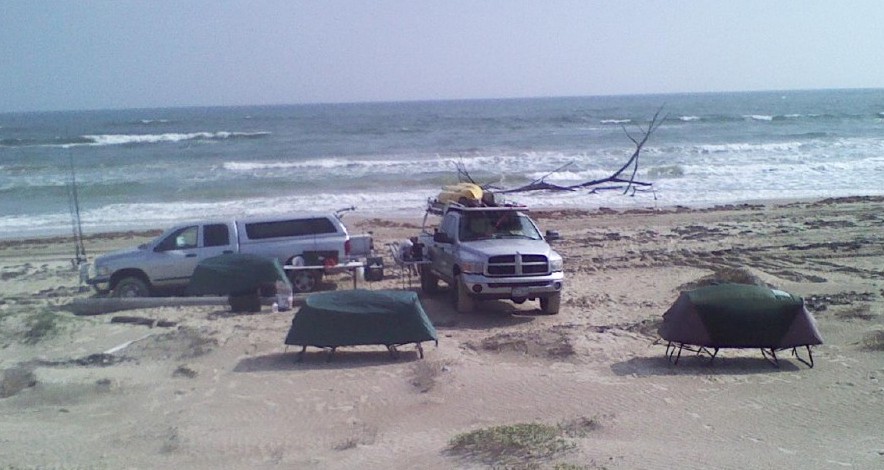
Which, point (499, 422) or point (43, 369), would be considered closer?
point (499, 422)

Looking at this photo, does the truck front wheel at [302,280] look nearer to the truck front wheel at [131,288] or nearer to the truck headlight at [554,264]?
the truck front wheel at [131,288]

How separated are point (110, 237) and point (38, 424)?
16.5 m

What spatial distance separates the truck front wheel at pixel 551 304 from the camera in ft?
46.2

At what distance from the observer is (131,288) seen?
15742 mm

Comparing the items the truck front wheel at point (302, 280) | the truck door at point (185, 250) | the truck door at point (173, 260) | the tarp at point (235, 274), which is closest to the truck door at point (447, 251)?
the truck front wheel at point (302, 280)

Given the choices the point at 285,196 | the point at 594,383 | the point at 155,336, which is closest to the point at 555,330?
the point at 594,383

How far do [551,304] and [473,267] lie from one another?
1693mm

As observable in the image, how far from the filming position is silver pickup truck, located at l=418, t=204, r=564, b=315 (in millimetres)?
13438

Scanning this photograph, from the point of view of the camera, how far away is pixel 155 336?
41.4 feet

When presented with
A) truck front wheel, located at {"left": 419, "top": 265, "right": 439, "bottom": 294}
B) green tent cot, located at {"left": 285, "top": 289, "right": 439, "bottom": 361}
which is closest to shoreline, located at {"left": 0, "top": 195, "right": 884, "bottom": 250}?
truck front wheel, located at {"left": 419, "top": 265, "right": 439, "bottom": 294}

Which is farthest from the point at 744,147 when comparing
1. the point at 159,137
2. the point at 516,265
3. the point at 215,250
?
the point at 159,137

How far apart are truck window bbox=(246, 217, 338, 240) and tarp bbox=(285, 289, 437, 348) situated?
17.2 ft

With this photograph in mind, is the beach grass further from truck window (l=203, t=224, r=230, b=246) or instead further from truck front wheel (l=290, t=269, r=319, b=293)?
truck window (l=203, t=224, r=230, b=246)

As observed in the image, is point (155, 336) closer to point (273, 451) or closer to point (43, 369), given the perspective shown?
point (43, 369)
